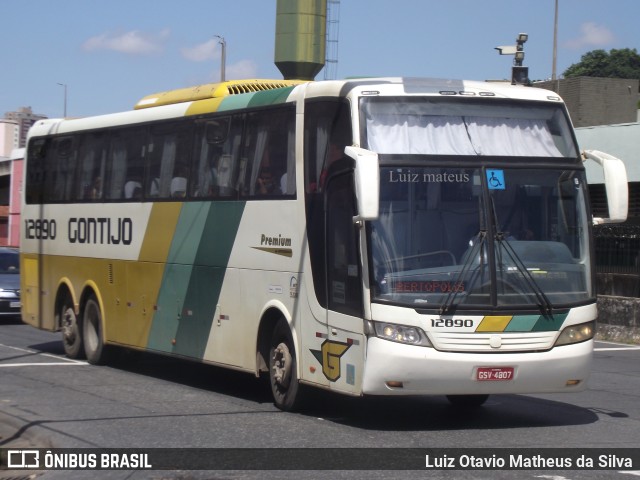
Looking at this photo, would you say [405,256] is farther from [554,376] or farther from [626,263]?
[626,263]

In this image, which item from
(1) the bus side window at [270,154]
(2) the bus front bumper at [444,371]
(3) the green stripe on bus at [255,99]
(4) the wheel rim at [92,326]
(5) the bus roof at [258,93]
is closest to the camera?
(2) the bus front bumper at [444,371]

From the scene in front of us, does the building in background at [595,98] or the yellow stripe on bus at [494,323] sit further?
the building in background at [595,98]

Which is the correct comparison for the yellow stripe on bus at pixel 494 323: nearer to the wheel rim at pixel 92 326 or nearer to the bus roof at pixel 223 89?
the bus roof at pixel 223 89

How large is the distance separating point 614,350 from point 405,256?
12.1 m

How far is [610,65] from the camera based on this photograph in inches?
4323

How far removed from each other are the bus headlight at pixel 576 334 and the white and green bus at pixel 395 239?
0.06 ft

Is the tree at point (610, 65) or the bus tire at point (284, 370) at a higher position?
the tree at point (610, 65)

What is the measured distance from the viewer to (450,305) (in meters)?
9.84

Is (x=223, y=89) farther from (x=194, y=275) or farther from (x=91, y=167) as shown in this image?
(x=91, y=167)

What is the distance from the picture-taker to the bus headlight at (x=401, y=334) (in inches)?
387

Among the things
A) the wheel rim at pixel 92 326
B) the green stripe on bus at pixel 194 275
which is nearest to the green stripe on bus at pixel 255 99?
the green stripe on bus at pixel 194 275

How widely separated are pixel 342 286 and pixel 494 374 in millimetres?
1707

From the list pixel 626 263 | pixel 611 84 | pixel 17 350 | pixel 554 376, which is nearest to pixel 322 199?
pixel 554 376

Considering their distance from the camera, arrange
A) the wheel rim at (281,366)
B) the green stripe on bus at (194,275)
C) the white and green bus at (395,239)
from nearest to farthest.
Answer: the white and green bus at (395,239)
the wheel rim at (281,366)
the green stripe on bus at (194,275)
